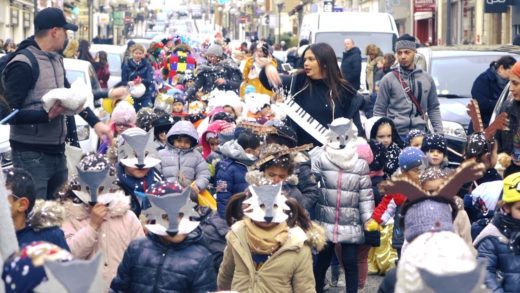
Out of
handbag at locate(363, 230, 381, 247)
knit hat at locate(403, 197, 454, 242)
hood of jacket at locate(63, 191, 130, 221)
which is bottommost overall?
handbag at locate(363, 230, 381, 247)

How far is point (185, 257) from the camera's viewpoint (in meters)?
6.38

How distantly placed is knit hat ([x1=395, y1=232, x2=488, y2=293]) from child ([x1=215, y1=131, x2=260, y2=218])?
167 inches

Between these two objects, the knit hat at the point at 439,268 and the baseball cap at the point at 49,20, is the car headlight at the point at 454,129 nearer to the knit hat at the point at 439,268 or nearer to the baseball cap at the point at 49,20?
the baseball cap at the point at 49,20

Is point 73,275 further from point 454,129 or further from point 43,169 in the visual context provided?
point 454,129

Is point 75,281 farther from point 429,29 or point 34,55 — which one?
point 429,29

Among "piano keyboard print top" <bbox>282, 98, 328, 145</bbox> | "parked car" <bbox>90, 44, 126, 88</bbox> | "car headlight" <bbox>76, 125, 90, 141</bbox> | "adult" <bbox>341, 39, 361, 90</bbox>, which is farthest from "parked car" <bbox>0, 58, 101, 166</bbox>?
"parked car" <bbox>90, 44, 126, 88</bbox>

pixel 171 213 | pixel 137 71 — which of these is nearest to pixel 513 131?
pixel 171 213

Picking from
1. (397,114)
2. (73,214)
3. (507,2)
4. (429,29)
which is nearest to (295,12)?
(429,29)

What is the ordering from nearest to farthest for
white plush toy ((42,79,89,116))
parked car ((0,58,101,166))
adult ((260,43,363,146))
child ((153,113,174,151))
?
white plush toy ((42,79,89,116)), adult ((260,43,363,146)), child ((153,113,174,151)), parked car ((0,58,101,166))

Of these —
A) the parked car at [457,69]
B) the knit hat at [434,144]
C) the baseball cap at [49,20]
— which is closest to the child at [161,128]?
the knit hat at [434,144]

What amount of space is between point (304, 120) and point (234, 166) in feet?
3.68

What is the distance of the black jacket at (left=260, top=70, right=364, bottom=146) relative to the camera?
10.1 meters

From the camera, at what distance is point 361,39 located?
24.9 meters

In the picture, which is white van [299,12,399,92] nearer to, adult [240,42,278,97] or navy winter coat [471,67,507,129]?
adult [240,42,278,97]
